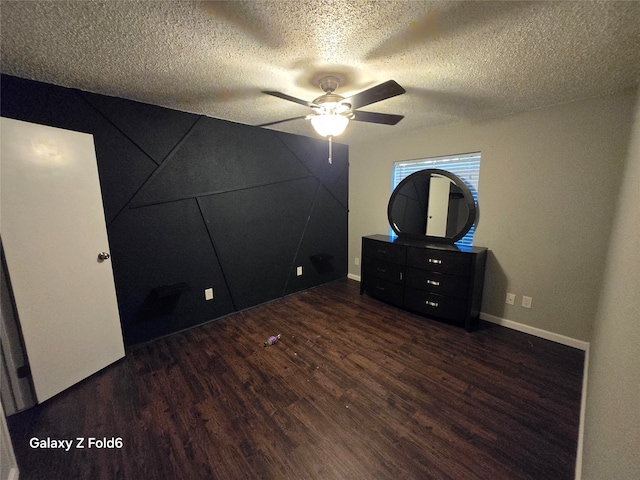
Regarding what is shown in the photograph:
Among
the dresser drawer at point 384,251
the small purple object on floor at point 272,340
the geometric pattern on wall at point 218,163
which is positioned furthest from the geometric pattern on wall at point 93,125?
the dresser drawer at point 384,251

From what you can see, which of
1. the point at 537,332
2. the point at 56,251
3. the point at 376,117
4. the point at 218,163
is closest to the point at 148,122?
the point at 218,163

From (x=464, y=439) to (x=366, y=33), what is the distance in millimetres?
2334

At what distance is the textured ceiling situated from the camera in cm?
108

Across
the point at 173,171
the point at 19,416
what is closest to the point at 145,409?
the point at 19,416

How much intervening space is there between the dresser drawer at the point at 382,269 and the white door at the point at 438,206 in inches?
26.8

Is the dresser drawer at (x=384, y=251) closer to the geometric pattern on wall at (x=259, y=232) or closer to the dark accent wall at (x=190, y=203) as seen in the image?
the dark accent wall at (x=190, y=203)

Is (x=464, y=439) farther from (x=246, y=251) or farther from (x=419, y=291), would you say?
(x=246, y=251)

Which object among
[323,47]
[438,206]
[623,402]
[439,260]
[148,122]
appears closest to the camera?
[623,402]

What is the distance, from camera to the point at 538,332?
7.79 ft

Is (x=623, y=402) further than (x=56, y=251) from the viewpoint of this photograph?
No

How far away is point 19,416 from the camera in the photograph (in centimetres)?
154

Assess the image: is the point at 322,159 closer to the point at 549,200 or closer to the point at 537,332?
the point at 549,200

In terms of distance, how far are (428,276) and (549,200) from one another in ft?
4.28

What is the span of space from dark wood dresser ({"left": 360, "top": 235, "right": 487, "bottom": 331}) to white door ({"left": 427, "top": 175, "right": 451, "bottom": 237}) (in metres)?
0.25
